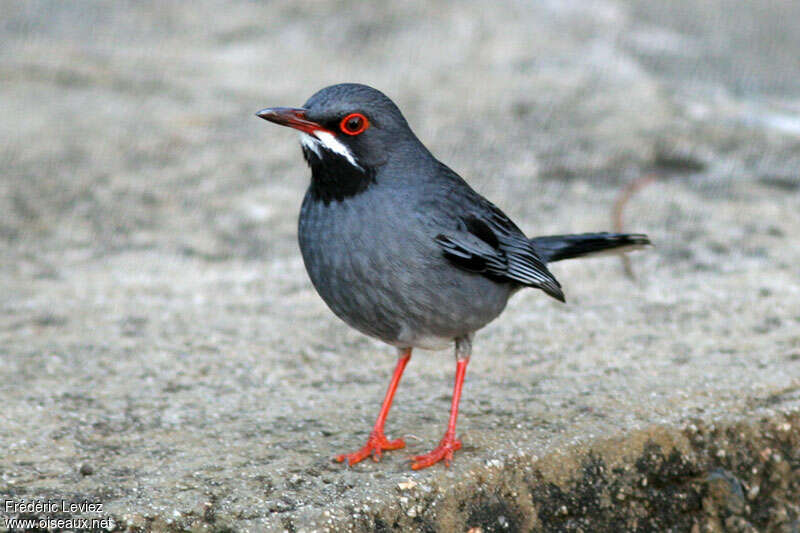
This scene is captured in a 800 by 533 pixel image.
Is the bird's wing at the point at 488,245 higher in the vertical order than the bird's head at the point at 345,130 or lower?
lower

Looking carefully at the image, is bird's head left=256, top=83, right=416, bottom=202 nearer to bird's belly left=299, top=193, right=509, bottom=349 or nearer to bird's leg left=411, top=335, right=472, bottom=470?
bird's belly left=299, top=193, right=509, bottom=349

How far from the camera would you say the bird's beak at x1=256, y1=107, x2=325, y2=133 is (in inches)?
177

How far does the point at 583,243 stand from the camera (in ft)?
17.9

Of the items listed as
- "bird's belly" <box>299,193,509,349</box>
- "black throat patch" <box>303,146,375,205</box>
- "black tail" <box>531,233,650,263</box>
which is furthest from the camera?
"black tail" <box>531,233,650,263</box>

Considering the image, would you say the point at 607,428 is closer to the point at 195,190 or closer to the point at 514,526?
the point at 514,526

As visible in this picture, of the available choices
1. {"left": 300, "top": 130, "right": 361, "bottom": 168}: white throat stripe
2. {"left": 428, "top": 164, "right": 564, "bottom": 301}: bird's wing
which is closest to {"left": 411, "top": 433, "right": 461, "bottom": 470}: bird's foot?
{"left": 428, "top": 164, "right": 564, "bottom": 301}: bird's wing

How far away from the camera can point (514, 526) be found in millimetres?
4398

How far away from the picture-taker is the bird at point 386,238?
14.6 feet

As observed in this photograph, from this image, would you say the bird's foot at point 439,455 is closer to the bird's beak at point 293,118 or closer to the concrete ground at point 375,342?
the concrete ground at point 375,342

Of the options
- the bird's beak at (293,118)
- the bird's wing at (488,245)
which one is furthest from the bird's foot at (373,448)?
the bird's beak at (293,118)

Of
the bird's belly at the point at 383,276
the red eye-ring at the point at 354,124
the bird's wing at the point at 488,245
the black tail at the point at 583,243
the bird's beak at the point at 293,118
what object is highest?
the red eye-ring at the point at 354,124

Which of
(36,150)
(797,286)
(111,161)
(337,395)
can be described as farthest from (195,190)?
(797,286)

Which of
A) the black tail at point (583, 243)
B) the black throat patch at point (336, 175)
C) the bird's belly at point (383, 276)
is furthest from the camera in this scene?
the black tail at point (583, 243)

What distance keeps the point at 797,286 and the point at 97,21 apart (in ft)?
24.6
